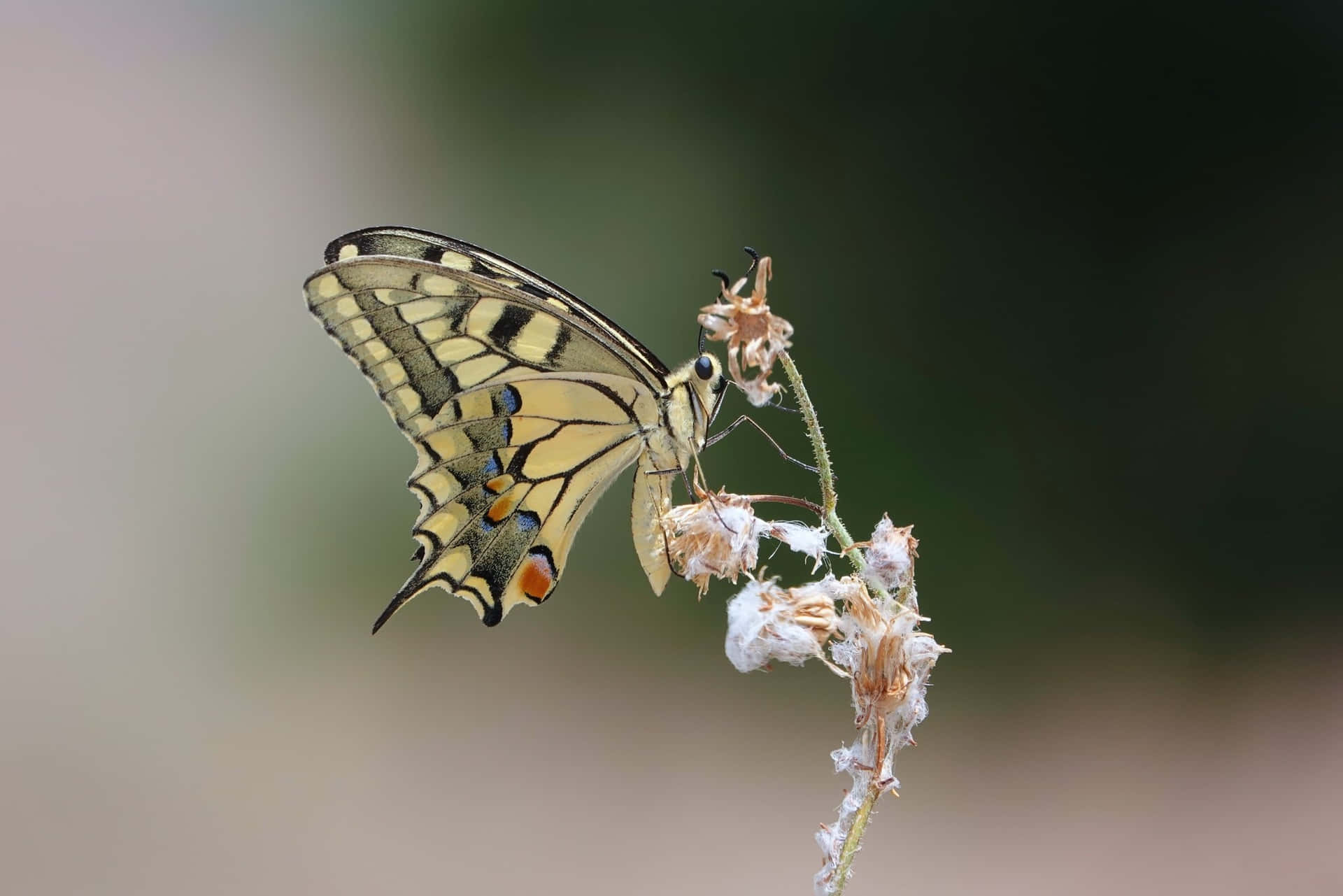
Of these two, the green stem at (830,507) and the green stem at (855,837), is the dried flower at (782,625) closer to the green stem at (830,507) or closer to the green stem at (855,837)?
the green stem at (830,507)

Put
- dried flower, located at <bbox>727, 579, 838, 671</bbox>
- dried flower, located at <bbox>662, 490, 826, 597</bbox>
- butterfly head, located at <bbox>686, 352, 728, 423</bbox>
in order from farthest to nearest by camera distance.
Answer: butterfly head, located at <bbox>686, 352, 728, 423</bbox> < dried flower, located at <bbox>662, 490, 826, 597</bbox> < dried flower, located at <bbox>727, 579, 838, 671</bbox>

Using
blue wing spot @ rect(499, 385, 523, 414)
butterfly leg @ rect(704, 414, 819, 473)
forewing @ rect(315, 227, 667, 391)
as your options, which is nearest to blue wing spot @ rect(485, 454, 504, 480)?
blue wing spot @ rect(499, 385, 523, 414)

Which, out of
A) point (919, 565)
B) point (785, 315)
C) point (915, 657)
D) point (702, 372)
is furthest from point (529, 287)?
point (919, 565)

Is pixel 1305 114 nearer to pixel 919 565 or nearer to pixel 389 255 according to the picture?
pixel 919 565

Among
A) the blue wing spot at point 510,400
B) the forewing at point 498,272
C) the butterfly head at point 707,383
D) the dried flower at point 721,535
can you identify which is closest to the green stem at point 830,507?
the dried flower at point 721,535

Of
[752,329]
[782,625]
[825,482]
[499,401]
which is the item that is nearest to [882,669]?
[782,625]

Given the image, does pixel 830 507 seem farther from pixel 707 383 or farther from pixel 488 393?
pixel 488 393

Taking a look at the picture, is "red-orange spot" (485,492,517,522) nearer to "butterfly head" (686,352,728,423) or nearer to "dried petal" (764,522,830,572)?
"butterfly head" (686,352,728,423)
